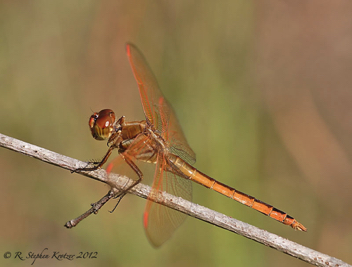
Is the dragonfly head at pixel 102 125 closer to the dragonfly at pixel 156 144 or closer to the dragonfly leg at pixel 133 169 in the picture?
the dragonfly at pixel 156 144

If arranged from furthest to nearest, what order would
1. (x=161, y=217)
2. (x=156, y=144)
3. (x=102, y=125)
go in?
1. (x=156, y=144)
2. (x=102, y=125)
3. (x=161, y=217)

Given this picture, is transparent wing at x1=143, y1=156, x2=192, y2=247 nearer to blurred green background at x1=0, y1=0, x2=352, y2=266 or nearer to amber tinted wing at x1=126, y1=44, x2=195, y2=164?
amber tinted wing at x1=126, y1=44, x2=195, y2=164

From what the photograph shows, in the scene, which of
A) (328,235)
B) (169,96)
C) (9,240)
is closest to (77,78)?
(169,96)

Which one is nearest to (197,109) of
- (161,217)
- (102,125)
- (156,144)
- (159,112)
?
(159,112)

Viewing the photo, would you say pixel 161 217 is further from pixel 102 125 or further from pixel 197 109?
pixel 197 109

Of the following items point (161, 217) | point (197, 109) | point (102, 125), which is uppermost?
point (197, 109)

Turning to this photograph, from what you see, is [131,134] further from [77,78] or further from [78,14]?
[78,14]
